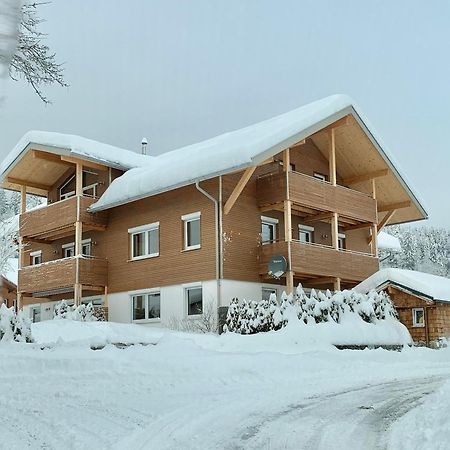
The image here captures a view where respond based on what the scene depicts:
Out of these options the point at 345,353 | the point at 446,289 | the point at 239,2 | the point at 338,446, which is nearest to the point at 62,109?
the point at 239,2

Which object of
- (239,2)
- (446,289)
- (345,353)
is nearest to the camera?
(239,2)

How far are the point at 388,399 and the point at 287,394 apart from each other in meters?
1.48

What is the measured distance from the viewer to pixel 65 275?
26984 mm

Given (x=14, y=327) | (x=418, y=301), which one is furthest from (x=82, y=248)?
(x=14, y=327)

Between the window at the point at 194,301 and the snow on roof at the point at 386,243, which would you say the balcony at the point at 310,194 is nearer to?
the window at the point at 194,301

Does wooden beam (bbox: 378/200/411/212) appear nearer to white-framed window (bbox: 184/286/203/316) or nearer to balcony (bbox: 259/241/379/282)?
balcony (bbox: 259/241/379/282)

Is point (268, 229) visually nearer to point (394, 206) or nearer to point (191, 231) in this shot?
point (191, 231)

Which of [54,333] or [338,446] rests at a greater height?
[54,333]

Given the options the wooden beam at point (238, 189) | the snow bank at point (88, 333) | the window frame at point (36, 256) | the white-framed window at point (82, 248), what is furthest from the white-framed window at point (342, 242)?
the window frame at point (36, 256)

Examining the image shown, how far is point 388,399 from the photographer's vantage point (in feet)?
31.2

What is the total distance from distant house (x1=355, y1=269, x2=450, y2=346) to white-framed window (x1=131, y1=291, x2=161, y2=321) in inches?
306

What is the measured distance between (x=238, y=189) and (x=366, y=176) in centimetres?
888

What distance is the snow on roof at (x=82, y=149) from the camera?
2644 centimetres

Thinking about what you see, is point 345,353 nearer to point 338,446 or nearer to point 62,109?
point 338,446
